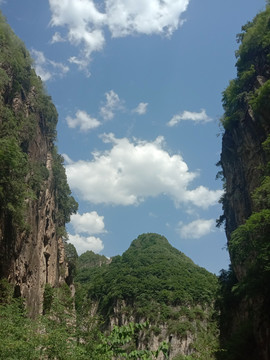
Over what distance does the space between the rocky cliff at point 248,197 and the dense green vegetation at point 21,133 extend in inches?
539

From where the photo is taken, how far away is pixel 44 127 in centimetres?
3419

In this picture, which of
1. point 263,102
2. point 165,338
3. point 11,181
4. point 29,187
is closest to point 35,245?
point 29,187

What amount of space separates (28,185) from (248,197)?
56.9ft

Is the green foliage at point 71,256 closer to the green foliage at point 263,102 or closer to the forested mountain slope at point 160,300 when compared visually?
the forested mountain slope at point 160,300

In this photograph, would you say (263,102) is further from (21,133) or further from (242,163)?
(21,133)

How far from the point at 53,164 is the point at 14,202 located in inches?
693

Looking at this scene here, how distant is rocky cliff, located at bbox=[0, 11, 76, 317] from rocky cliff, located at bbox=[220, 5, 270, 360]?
14.0 meters

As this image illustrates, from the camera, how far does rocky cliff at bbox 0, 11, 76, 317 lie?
19.8 metres

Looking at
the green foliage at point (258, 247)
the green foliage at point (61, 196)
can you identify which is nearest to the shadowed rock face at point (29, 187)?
the green foliage at point (61, 196)

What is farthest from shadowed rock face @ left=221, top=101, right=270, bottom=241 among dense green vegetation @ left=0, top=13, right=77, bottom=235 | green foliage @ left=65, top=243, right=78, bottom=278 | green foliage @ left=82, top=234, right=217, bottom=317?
green foliage @ left=82, top=234, right=217, bottom=317

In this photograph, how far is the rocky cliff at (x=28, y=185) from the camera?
19781 millimetres

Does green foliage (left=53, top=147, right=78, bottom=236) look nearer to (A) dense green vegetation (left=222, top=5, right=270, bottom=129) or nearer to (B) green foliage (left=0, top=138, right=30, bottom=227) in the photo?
(B) green foliage (left=0, top=138, right=30, bottom=227)

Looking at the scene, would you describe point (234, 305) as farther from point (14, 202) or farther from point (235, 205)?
point (14, 202)

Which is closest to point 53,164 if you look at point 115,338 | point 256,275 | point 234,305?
point 234,305
